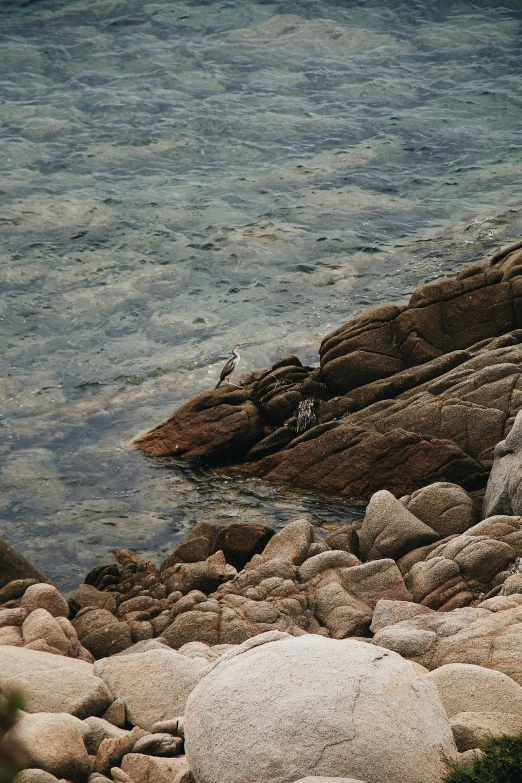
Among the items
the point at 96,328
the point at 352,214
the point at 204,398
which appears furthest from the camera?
the point at 352,214

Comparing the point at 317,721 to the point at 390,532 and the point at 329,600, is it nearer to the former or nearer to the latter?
the point at 329,600

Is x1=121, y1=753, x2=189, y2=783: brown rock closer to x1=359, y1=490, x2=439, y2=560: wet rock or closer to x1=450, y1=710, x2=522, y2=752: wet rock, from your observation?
x1=450, y1=710, x2=522, y2=752: wet rock

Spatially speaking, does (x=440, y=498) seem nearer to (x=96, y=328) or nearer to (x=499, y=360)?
(x=499, y=360)

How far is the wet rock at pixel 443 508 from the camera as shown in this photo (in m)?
17.1

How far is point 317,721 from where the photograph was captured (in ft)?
28.4

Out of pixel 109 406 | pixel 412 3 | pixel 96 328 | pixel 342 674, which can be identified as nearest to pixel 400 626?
pixel 342 674

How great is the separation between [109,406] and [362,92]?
26394 millimetres

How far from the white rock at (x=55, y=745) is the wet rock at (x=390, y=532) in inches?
291

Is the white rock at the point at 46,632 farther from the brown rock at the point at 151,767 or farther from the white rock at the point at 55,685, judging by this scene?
the brown rock at the point at 151,767

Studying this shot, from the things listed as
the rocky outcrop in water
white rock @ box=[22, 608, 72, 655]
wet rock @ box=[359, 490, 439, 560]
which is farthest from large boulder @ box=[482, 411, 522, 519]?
white rock @ box=[22, 608, 72, 655]

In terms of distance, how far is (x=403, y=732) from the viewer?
873cm

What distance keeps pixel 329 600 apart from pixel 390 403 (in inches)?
294

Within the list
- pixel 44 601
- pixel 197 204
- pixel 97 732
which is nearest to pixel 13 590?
pixel 44 601

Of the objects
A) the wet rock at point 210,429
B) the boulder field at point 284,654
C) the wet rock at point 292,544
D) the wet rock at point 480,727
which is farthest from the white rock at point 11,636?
the wet rock at point 210,429
